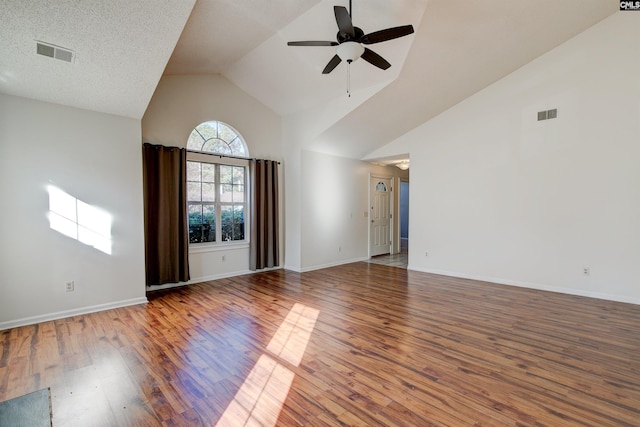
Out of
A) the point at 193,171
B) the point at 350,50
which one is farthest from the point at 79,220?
the point at 350,50

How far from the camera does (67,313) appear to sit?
3549mm

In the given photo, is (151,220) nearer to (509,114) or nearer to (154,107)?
(154,107)

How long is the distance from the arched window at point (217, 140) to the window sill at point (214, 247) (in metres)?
1.74

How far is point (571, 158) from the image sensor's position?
14.4 ft

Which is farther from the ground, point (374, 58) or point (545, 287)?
point (374, 58)

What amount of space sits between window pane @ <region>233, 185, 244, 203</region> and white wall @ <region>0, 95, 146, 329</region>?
1.86 meters

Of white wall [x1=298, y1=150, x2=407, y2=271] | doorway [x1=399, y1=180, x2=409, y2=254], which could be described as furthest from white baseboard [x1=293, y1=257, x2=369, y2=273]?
doorway [x1=399, y1=180, x2=409, y2=254]

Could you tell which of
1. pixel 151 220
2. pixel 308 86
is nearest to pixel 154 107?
pixel 151 220

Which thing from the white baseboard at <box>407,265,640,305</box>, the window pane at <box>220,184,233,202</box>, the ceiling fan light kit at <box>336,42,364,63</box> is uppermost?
the ceiling fan light kit at <box>336,42,364,63</box>

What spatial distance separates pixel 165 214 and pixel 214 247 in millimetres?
1128

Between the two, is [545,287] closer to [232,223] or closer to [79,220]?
[232,223]

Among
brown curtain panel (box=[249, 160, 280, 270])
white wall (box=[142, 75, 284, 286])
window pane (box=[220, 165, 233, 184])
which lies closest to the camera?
white wall (box=[142, 75, 284, 286])

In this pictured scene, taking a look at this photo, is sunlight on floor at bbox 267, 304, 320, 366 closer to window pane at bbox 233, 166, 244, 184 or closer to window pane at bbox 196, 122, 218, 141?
window pane at bbox 233, 166, 244, 184

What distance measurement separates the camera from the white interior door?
7.70 meters
